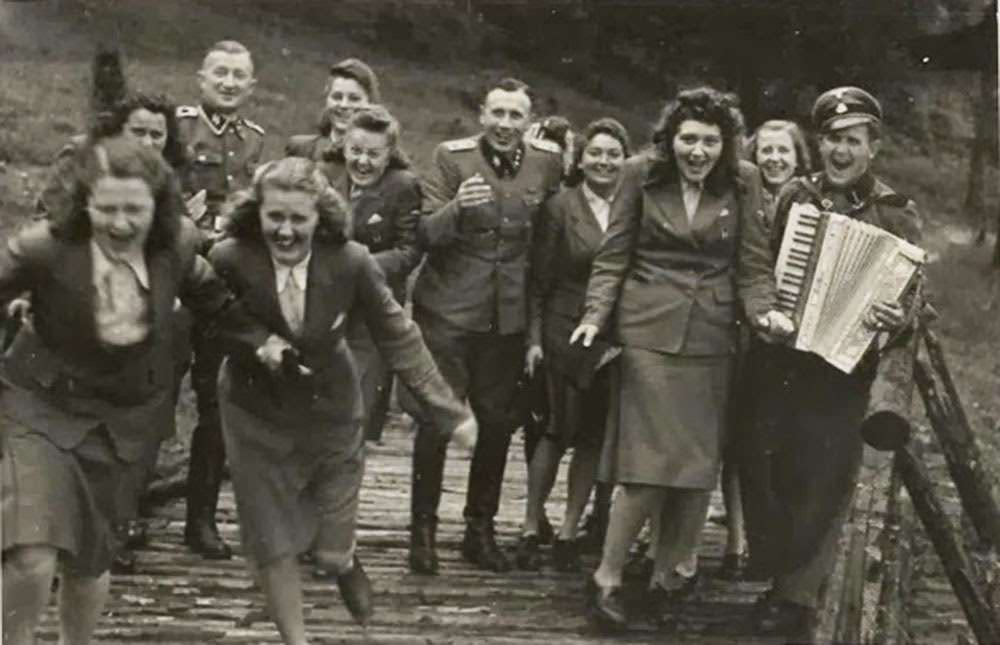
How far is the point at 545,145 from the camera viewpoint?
299 centimetres

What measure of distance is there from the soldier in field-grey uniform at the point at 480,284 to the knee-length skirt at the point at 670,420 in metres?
0.32

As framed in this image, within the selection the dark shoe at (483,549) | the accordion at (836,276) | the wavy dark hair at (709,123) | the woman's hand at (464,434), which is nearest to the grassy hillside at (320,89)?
the wavy dark hair at (709,123)

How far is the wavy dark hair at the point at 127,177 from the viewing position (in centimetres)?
231

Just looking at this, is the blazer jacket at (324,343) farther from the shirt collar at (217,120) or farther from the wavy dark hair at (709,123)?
the wavy dark hair at (709,123)

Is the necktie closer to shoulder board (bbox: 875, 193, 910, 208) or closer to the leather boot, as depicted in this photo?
the leather boot

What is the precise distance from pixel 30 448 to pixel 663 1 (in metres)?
1.57

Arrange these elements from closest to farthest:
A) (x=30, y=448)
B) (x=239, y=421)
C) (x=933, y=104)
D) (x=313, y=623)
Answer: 1. (x=30, y=448)
2. (x=239, y=421)
3. (x=313, y=623)
4. (x=933, y=104)

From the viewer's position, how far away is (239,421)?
8.09ft

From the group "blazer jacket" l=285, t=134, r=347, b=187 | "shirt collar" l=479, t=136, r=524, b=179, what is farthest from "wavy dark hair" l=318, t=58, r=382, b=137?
"shirt collar" l=479, t=136, r=524, b=179

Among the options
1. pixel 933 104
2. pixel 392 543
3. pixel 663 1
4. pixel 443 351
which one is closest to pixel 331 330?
pixel 443 351

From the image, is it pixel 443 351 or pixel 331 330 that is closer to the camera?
pixel 331 330

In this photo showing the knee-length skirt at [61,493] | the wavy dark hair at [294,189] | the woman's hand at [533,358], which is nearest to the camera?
the knee-length skirt at [61,493]

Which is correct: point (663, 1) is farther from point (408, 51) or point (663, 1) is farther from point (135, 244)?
point (135, 244)

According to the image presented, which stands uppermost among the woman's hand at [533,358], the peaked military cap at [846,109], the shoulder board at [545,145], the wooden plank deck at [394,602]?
the peaked military cap at [846,109]
